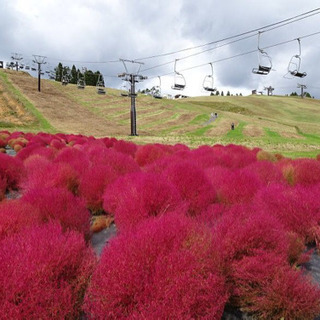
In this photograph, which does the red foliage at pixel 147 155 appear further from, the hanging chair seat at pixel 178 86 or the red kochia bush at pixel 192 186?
the hanging chair seat at pixel 178 86

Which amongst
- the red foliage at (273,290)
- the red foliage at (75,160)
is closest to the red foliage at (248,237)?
the red foliage at (273,290)

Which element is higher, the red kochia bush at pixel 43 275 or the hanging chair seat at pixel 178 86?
the hanging chair seat at pixel 178 86

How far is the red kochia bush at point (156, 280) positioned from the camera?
1888 millimetres

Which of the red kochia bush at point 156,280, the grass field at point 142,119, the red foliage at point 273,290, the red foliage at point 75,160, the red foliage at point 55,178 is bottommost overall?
the red foliage at point 273,290

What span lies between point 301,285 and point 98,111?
6668 centimetres

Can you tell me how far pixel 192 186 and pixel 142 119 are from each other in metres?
55.6

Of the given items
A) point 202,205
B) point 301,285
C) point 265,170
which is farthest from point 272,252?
point 265,170

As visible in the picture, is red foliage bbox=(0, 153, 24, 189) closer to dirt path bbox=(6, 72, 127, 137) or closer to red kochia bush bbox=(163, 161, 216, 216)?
red kochia bush bbox=(163, 161, 216, 216)

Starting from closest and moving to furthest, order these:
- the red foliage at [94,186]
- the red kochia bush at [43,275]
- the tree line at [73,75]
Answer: the red kochia bush at [43,275]
the red foliage at [94,186]
the tree line at [73,75]

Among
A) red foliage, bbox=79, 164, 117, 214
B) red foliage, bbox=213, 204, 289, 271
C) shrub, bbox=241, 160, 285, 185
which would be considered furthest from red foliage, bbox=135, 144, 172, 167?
red foliage, bbox=213, 204, 289, 271

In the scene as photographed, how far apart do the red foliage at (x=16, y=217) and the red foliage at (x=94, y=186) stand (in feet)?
4.77

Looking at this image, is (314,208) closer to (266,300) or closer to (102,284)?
(266,300)

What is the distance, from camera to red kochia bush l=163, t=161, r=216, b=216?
4.04 meters

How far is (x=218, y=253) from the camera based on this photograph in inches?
95.1
